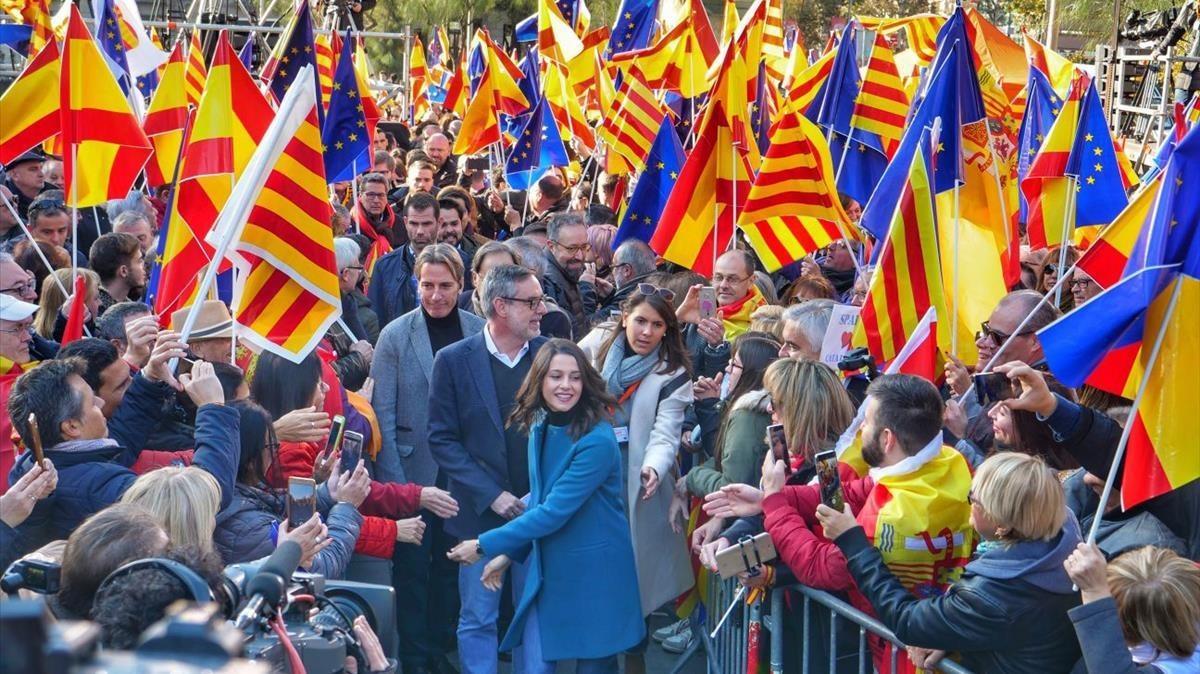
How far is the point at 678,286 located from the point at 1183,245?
3462 mm

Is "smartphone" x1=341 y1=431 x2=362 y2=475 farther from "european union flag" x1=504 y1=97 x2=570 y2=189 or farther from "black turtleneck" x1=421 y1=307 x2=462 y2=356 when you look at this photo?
"european union flag" x1=504 y1=97 x2=570 y2=189

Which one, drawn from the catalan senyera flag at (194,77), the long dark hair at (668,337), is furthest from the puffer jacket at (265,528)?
the catalan senyera flag at (194,77)

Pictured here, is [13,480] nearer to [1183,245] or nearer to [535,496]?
[535,496]

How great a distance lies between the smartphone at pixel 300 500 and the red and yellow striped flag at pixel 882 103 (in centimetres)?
640

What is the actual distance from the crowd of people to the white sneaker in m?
0.02

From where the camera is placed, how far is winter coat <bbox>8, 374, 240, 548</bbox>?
4.30 m

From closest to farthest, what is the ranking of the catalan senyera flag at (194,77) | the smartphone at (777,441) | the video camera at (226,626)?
the video camera at (226,626), the smartphone at (777,441), the catalan senyera flag at (194,77)

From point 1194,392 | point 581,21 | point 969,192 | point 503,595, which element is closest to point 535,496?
point 503,595

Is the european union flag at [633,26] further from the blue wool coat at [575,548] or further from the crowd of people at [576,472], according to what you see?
the blue wool coat at [575,548]

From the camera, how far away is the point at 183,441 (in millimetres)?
5223

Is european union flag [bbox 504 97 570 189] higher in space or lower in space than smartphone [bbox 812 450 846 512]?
higher

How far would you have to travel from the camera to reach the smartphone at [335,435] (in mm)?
4961

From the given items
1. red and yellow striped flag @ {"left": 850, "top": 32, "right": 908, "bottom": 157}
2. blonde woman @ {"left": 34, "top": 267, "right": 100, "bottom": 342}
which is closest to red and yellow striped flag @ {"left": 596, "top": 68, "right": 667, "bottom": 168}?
red and yellow striped flag @ {"left": 850, "top": 32, "right": 908, "bottom": 157}

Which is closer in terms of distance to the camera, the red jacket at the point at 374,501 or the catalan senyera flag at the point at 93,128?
the red jacket at the point at 374,501
